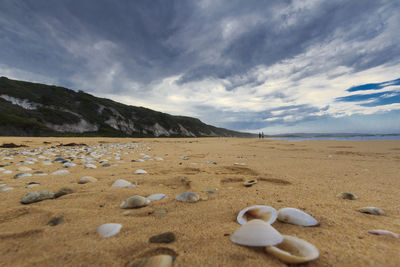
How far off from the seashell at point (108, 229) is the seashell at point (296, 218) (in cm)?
132

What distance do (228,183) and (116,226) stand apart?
1852 millimetres

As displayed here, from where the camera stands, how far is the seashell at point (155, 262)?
37.3 inches

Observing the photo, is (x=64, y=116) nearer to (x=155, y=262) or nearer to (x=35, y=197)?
(x=35, y=197)

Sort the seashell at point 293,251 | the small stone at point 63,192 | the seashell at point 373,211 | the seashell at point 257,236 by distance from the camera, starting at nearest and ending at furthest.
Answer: the seashell at point 293,251 < the seashell at point 257,236 < the seashell at point 373,211 < the small stone at point 63,192

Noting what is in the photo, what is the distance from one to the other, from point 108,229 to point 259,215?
4.09 ft

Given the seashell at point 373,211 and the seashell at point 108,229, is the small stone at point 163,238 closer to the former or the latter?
the seashell at point 108,229

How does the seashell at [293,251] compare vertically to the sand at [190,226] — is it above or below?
above

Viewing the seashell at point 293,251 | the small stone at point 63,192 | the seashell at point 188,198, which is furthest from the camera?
the small stone at point 63,192

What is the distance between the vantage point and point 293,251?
39.7 inches

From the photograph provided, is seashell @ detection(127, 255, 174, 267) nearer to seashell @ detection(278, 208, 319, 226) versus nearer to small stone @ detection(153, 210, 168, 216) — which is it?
small stone @ detection(153, 210, 168, 216)

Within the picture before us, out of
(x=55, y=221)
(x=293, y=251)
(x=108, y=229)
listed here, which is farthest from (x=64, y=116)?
(x=293, y=251)

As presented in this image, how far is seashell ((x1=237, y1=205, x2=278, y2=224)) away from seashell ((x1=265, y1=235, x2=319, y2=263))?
1.00 ft

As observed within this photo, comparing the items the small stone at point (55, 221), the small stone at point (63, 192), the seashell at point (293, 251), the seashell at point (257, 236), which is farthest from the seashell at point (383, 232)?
the small stone at point (63, 192)

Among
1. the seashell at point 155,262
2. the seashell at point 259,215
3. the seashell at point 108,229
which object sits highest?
the seashell at point 259,215
